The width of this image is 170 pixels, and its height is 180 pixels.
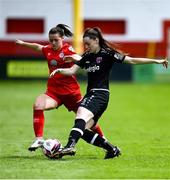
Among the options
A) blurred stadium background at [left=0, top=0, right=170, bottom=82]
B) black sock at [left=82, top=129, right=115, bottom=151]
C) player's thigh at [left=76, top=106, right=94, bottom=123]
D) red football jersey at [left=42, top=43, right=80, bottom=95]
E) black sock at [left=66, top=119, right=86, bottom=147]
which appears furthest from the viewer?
blurred stadium background at [left=0, top=0, right=170, bottom=82]

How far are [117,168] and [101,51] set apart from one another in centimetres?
168

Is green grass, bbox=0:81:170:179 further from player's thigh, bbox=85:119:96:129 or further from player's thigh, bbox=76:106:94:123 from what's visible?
player's thigh, bbox=76:106:94:123

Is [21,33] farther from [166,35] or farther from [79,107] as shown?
[79,107]

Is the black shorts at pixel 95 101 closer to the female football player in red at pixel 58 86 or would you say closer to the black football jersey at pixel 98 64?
the black football jersey at pixel 98 64

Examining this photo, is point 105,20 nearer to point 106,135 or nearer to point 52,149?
point 106,135

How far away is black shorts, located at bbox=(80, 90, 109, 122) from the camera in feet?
36.4

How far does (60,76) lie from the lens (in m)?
12.0

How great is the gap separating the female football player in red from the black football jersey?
52cm

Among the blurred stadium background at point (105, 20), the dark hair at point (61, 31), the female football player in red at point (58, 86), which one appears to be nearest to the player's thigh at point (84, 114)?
the female football player in red at point (58, 86)

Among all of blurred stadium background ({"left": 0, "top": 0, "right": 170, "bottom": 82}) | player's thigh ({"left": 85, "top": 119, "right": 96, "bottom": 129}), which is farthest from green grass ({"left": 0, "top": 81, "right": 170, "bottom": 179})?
blurred stadium background ({"left": 0, "top": 0, "right": 170, "bottom": 82})

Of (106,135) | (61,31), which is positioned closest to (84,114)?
(61,31)

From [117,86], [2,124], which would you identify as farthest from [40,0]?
[2,124]

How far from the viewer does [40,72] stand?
30.1m

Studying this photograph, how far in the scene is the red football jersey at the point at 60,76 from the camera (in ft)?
39.2
